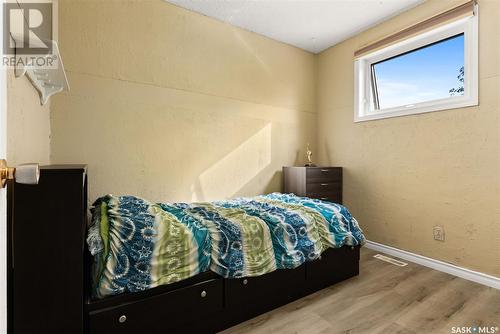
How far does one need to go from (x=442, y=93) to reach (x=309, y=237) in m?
2.07

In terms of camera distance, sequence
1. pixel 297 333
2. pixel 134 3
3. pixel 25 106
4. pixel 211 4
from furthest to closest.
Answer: pixel 211 4 < pixel 134 3 < pixel 297 333 < pixel 25 106

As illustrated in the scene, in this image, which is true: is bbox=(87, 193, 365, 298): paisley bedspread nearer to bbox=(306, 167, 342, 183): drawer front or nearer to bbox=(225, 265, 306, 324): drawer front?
bbox=(225, 265, 306, 324): drawer front

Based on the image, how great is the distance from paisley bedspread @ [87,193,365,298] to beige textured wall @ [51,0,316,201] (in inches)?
26.9

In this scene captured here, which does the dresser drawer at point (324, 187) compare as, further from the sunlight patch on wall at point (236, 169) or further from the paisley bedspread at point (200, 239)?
the paisley bedspread at point (200, 239)

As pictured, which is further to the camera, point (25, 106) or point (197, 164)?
point (197, 164)

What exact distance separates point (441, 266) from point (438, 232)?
32cm

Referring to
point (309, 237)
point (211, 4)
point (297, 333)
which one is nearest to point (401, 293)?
point (309, 237)

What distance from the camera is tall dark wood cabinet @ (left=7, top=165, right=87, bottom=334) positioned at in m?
1.05

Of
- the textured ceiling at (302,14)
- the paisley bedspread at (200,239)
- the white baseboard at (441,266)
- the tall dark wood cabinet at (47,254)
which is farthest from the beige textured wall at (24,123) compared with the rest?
the white baseboard at (441,266)

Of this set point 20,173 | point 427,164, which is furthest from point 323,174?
point 20,173

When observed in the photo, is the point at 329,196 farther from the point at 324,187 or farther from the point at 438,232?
the point at 438,232

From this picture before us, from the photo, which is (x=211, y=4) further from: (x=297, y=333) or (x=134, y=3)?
(x=297, y=333)

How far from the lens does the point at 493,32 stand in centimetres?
211

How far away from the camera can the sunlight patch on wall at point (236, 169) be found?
2893 mm
